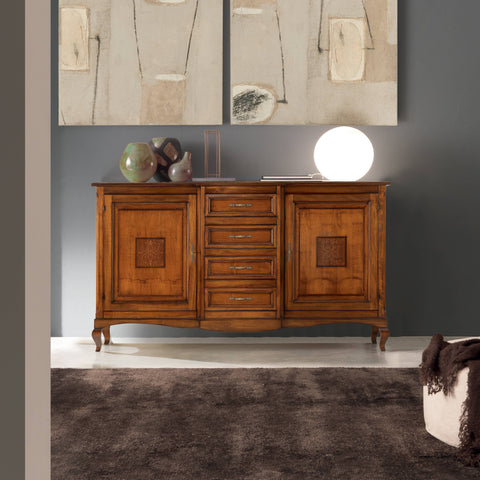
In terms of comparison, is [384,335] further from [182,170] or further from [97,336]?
[97,336]

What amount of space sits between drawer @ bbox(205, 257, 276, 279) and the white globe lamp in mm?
758

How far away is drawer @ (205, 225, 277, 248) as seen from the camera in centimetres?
287

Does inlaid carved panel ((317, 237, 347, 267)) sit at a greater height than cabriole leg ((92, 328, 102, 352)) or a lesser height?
greater

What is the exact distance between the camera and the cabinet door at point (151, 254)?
286 cm

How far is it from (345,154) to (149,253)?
1379 mm

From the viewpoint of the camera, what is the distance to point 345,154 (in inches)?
124

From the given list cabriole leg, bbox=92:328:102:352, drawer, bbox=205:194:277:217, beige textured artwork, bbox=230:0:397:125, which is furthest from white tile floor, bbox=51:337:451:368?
beige textured artwork, bbox=230:0:397:125

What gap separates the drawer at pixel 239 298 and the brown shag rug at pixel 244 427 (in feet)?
1.53

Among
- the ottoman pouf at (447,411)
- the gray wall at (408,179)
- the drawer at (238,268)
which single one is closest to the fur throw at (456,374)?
the ottoman pouf at (447,411)

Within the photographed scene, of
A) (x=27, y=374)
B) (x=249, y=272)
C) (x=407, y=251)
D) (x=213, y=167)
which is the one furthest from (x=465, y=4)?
(x=27, y=374)

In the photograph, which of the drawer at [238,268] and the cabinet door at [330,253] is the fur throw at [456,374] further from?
the drawer at [238,268]

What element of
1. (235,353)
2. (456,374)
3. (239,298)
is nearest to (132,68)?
(239,298)

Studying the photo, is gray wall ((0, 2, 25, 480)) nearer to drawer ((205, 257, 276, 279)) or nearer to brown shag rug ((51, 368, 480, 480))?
brown shag rug ((51, 368, 480, 480))

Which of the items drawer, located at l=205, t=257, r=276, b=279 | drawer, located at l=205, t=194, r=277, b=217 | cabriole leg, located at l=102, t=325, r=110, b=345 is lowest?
cabriole leg, located at l=102, t=325, r=110, b=345
